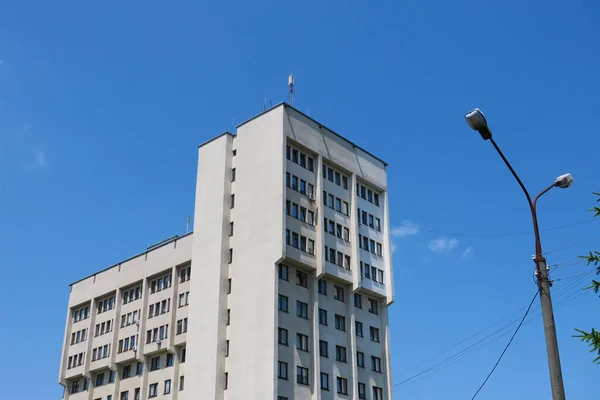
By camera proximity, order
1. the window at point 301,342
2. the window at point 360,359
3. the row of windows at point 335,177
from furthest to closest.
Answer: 1. the row of windows at point 335,177
2. the window at point 360,359
3. the window at point 301,342

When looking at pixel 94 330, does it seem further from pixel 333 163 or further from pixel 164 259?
pixel 333 163

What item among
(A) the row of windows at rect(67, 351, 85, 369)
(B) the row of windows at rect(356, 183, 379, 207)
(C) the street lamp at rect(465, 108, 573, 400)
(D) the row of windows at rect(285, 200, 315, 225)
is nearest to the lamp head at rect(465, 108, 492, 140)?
(C) the street lamp at rect(465, 108, 573, 400)

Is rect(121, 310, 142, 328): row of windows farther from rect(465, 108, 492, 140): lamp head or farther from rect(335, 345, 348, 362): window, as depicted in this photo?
rect(465, 108, 492, 140): lamp head

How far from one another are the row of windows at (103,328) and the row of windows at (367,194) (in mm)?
27700

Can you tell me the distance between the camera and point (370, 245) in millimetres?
67375

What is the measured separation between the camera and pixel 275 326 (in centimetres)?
5553

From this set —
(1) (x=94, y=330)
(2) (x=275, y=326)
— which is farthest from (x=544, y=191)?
(1) (x=94, y=330)

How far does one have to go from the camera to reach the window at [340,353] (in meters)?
60.3

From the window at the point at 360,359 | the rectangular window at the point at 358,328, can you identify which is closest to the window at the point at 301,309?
the rectangular window at the point at 358,328

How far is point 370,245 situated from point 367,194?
5.05 meters

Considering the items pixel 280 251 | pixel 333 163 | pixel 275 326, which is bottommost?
pixel 275 326

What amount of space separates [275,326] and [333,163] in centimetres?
1709

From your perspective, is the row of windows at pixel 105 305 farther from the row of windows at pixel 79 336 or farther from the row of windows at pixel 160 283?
the row of windows at pixel 160 283

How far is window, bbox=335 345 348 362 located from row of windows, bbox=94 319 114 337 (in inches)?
988
